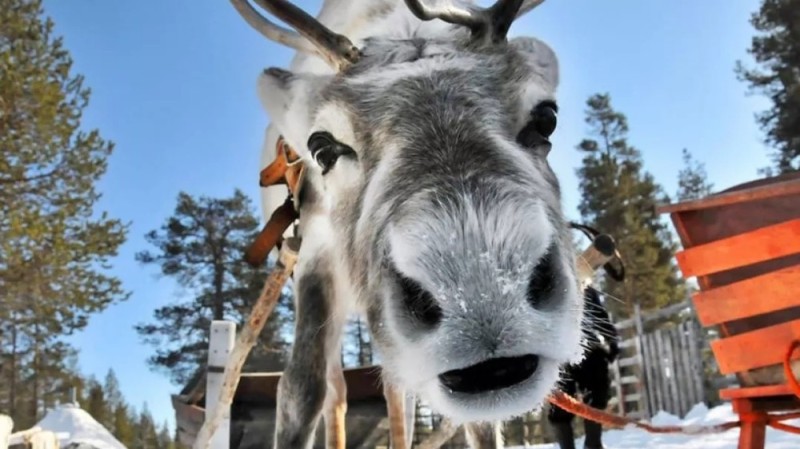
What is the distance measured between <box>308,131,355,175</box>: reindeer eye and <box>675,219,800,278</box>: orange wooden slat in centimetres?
152

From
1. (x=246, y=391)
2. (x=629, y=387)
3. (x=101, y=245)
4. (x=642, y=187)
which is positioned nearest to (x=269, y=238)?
(x=246, y=391)

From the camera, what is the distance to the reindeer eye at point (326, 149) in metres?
2.33

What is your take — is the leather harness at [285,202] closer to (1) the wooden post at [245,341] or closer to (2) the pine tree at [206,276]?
(1) the wooden post at [245,341]

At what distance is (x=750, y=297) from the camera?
2.70 m

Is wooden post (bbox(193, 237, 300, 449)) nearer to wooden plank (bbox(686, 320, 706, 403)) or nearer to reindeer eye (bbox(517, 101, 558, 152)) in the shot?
reindeer eye (bbox(517, 101, 558, 152))

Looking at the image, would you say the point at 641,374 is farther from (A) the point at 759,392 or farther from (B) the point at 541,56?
(B) the point at 541,56

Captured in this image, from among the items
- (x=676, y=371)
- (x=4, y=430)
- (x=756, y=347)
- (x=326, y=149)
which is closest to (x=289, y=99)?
(x=326, y=149)

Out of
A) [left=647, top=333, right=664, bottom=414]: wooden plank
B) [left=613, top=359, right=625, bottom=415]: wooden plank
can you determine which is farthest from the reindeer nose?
[left=613, top=359, right=625, bottom=415]: wooden plank

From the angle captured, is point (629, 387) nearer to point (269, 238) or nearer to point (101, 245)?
point (101, 245)

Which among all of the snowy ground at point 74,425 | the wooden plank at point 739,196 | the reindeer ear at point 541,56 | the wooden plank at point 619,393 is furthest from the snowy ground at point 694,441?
the wooden plank at point 619,393

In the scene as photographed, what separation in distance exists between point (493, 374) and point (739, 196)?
1558 mm

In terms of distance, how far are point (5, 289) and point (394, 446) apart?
48.8ft

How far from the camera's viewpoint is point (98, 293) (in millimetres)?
17250

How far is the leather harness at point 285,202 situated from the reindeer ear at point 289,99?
0.76ft
